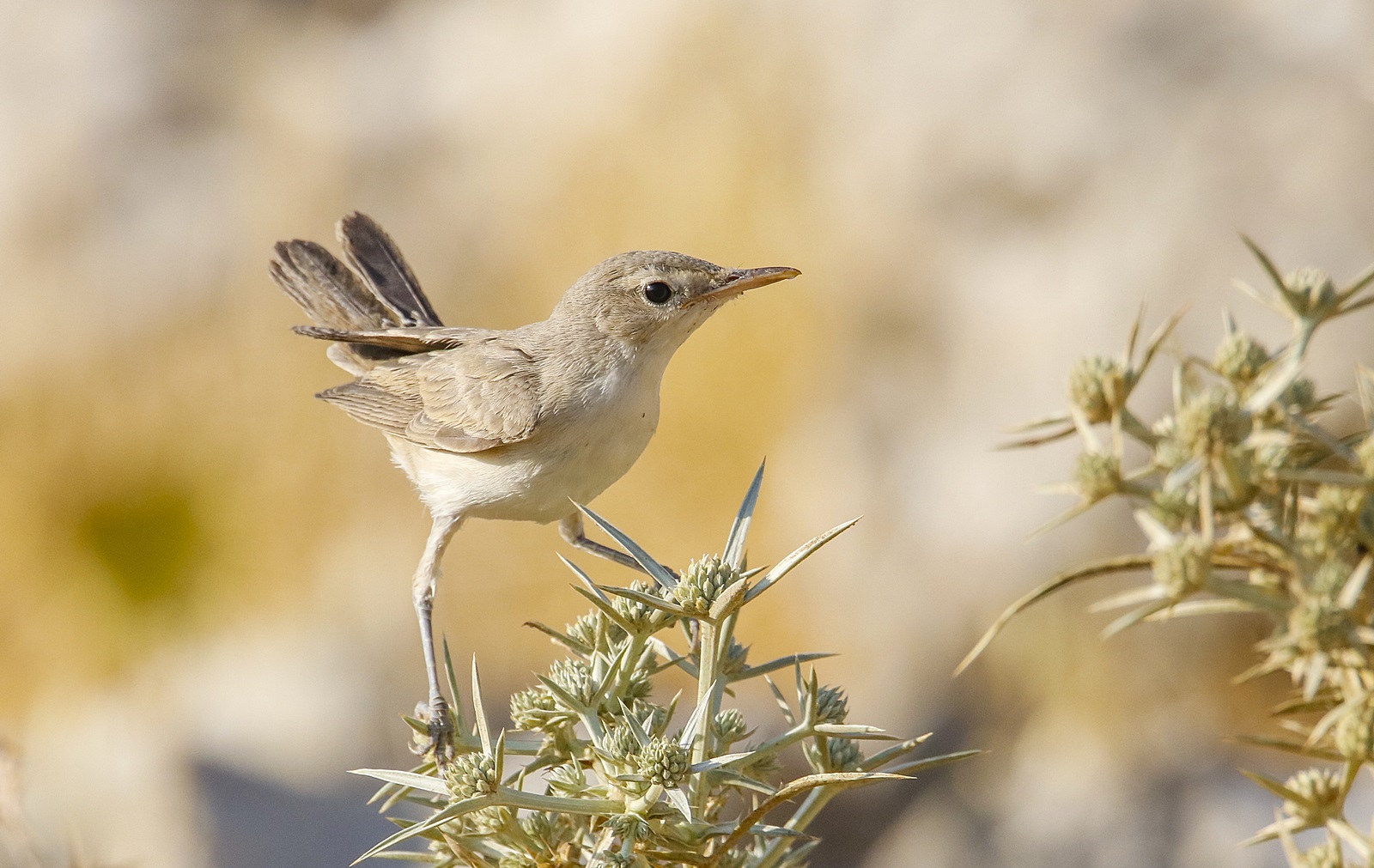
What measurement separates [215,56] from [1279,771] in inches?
326

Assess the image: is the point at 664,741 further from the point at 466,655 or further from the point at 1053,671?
the point at 466,655

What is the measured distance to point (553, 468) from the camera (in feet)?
10.5

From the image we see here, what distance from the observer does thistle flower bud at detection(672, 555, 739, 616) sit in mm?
1518

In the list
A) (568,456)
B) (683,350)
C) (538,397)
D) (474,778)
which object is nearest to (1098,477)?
(474,778)

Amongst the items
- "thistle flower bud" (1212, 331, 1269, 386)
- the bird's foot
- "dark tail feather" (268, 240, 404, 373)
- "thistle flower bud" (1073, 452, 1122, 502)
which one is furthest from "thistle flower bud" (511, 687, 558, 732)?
"dark tail feather" (268, 240, 404, 373)

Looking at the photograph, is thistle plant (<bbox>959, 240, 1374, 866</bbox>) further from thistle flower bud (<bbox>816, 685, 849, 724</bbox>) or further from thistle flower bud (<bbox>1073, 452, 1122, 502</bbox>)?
thistle flower bud (<bbox>816, 685, 849, 724</bbox>)

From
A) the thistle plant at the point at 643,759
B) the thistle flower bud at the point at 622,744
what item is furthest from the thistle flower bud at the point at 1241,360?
the thistle flower bud at the point at 622,744

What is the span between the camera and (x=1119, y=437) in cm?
154

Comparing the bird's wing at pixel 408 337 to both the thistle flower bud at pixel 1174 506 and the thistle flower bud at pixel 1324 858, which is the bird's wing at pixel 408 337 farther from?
the thistle flower bud at pixel 1324 858

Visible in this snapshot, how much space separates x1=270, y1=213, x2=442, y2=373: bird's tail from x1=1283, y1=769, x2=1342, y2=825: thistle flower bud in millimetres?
3369

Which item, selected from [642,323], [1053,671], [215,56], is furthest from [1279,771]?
[215,56]

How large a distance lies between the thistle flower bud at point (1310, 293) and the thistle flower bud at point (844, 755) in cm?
92

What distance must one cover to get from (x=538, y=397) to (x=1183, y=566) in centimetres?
225

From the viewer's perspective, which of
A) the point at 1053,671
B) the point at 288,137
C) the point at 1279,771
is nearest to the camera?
the point at 1279,771
